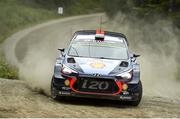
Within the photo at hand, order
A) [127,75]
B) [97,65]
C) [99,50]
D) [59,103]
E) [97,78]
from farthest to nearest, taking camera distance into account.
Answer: [99,50] < [97,65] < [127,75] < [59,103] < [97,78]

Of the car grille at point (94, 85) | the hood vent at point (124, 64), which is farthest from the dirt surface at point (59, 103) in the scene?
the hood vent at point (124, 64)

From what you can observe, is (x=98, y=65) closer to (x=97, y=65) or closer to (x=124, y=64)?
(x=97, y=65)

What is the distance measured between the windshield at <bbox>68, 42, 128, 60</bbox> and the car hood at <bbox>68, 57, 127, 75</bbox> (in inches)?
18.7

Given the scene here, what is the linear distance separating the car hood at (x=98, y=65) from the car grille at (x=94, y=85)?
0.20 metres

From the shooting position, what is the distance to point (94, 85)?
509 inches

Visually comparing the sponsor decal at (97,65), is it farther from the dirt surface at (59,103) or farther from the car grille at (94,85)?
the dirt surface at (59,103)

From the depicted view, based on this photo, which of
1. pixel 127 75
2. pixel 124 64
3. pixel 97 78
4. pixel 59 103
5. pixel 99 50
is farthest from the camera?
pixel 99 50

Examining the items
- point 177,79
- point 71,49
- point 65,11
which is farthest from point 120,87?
point 65,11

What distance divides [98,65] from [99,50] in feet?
4.50

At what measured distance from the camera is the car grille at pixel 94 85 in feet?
42.3

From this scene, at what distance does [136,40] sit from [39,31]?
12.2 m

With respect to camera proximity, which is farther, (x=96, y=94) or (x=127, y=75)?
(x=127, y=75)

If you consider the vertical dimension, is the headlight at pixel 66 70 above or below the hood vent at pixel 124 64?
below

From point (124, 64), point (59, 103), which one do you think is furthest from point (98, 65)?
point (59, 103)
